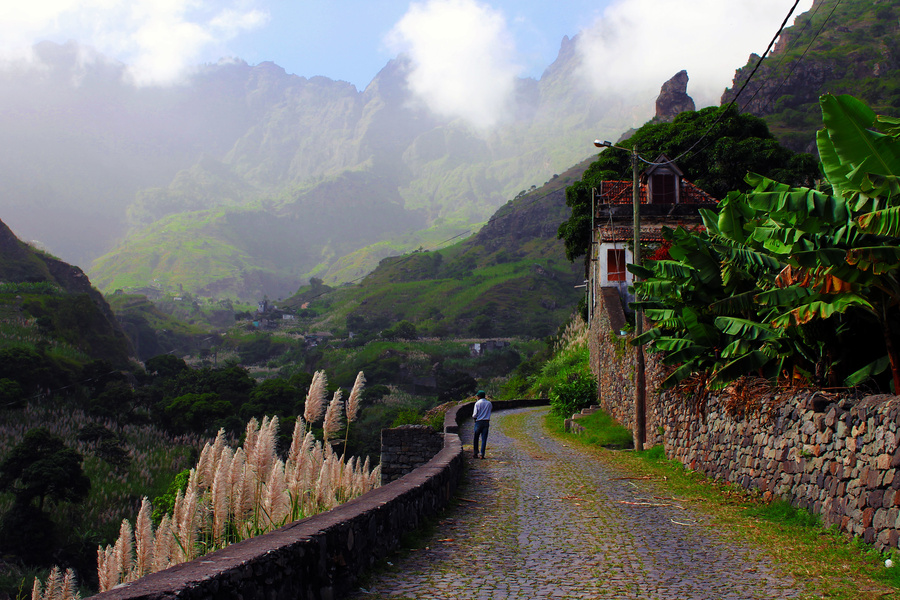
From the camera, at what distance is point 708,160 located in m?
34.7

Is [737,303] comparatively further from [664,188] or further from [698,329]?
[664,188]

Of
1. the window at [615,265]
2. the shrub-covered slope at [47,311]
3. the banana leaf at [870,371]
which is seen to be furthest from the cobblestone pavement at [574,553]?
the shrub-covered slope at [47,311]

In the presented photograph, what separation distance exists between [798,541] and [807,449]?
1.24 meters

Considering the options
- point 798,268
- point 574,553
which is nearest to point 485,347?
point 798,268

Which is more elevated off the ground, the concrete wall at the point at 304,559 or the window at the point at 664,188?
the window at the point at 664,188

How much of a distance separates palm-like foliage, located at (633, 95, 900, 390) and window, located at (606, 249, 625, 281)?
1455 centimetres

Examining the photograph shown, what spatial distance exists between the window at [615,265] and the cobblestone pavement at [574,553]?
54.3ft

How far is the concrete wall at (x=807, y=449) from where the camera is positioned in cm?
591

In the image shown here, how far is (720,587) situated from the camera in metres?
4.98

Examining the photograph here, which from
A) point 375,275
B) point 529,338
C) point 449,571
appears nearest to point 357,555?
point 449,571

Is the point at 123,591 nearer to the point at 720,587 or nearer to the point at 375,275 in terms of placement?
the point at 720,587

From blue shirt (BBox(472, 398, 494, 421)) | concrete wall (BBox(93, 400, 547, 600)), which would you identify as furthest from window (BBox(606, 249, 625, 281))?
concrete wall (BBox(93, 400, 547, 600))

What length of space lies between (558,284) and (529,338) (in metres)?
20.9

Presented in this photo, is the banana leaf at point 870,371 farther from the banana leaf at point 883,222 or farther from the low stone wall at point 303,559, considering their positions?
the low stone wall at point 303,559
